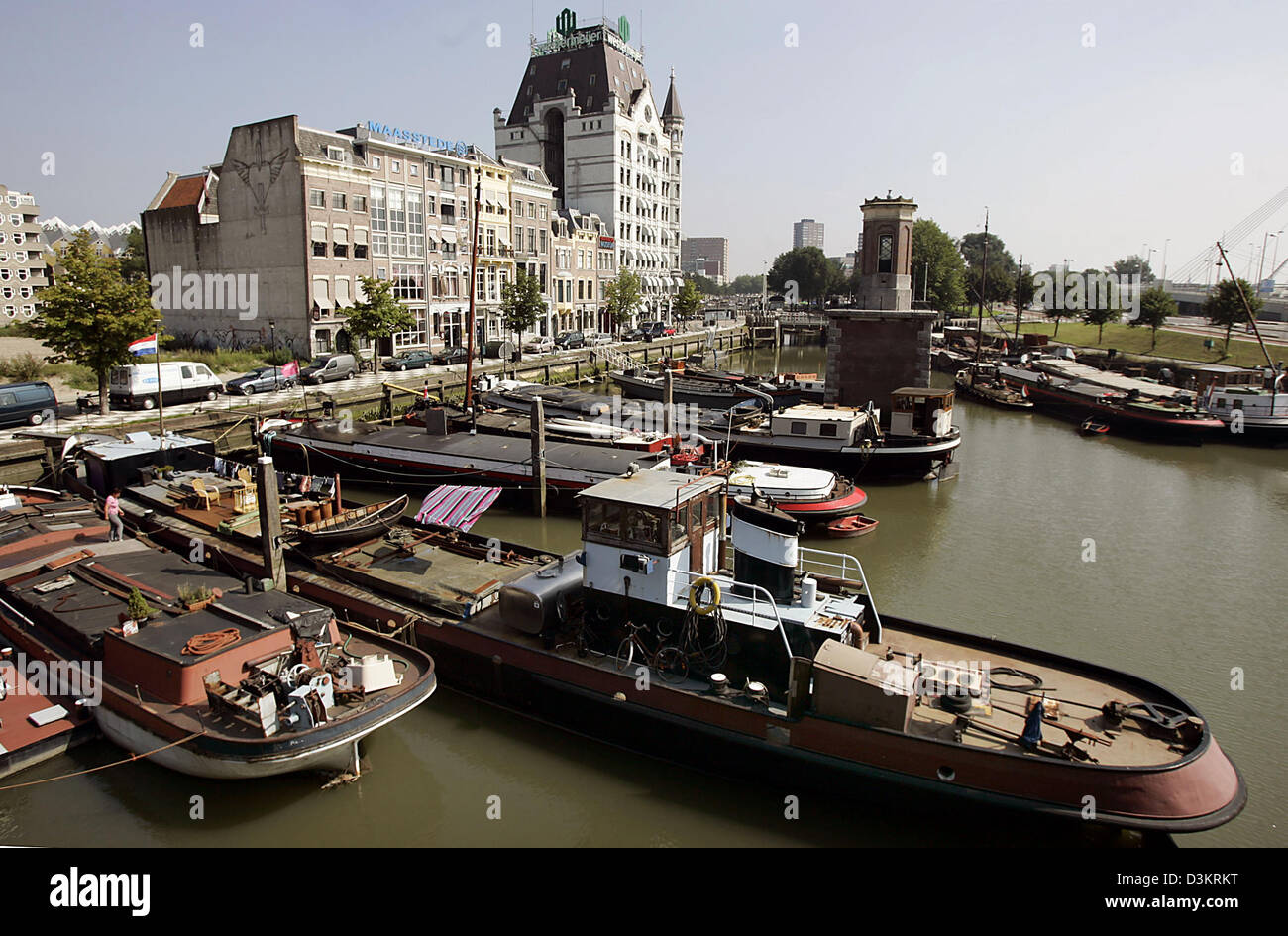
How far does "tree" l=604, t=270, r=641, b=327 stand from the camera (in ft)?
248

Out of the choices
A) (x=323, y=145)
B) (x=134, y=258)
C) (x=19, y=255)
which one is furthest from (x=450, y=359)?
(x=19, y=255)

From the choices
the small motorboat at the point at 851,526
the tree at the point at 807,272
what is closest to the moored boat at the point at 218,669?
the small motorboat at the point at 851,526

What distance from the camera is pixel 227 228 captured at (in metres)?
49.5

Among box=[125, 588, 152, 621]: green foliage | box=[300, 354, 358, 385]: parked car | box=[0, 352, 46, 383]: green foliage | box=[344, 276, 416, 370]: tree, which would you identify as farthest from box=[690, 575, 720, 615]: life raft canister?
box=[0, 352, 46, 383]: green foliage

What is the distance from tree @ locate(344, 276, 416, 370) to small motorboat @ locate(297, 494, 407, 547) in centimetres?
2750

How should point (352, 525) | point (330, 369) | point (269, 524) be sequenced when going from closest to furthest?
1. point (269, 524)
2. point (352, 525)
3. point (330, 369)

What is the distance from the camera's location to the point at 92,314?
30.6m

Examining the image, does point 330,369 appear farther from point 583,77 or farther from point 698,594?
point 583,77

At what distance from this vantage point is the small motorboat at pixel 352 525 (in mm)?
17594

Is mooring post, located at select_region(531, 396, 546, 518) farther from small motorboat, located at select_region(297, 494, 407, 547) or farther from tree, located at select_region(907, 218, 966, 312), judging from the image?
tree, located at select_region(907, 218, 966, 312)

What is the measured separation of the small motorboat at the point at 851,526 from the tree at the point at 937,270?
77240 millimetres

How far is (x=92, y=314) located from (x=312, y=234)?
17.7m

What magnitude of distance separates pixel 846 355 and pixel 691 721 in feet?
94.6
